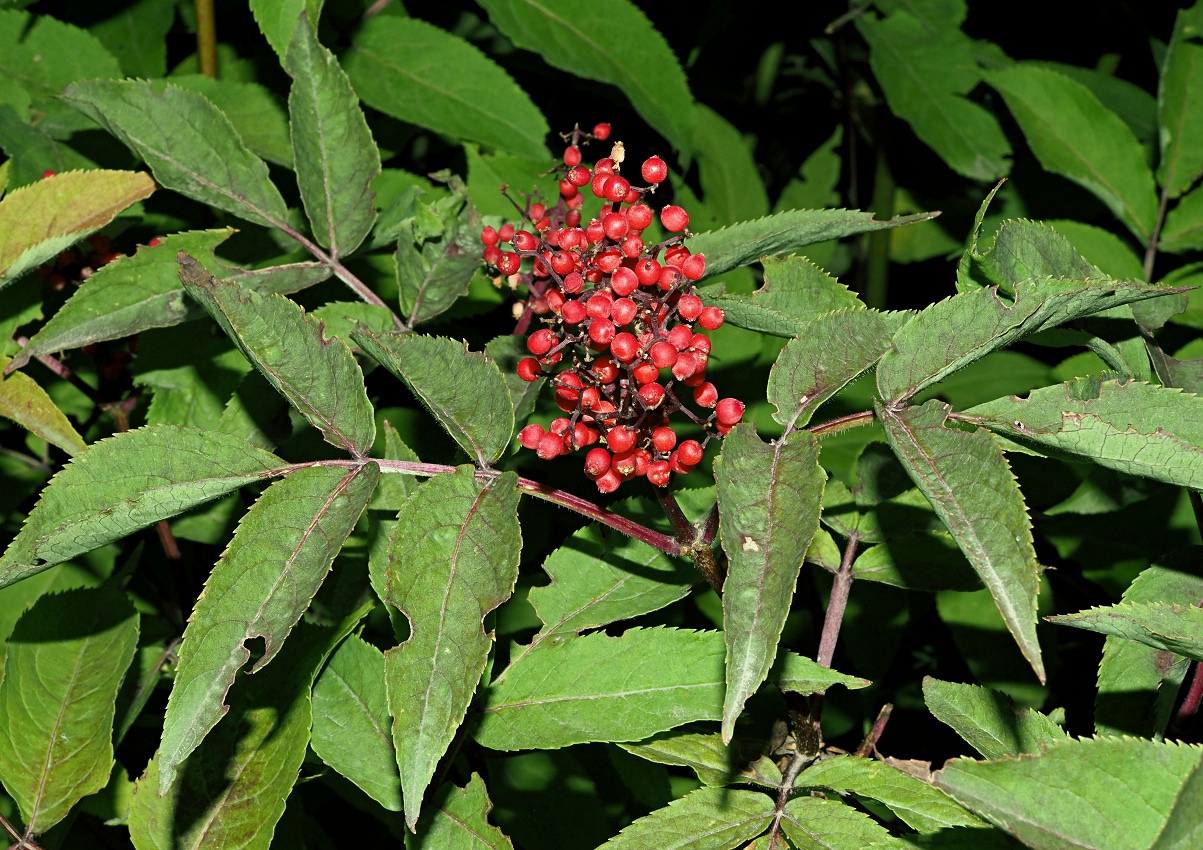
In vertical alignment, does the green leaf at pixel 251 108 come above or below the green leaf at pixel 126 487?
above

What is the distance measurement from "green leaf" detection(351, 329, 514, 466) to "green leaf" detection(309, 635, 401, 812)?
45 centimetres

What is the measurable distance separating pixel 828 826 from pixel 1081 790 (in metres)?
0.45

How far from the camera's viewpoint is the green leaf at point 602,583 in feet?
5.45

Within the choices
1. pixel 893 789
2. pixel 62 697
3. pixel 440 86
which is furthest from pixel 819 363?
pixel 440 86

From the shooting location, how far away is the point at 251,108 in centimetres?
243

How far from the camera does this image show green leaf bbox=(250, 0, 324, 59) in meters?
2.02

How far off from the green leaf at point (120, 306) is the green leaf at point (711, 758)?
3.65 ft

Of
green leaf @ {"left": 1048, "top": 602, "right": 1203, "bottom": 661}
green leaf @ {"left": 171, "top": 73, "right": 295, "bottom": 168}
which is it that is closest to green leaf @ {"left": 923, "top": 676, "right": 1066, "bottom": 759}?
green leaf @ {"left": 1048, "top": 602, "right": 1203, "bottom": 661}

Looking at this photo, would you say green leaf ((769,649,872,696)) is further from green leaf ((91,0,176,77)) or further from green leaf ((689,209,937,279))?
green leaf ((91,0,176,77))

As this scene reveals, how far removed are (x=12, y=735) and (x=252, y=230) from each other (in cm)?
112

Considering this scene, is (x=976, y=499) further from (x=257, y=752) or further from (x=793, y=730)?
(x=257, y=752)

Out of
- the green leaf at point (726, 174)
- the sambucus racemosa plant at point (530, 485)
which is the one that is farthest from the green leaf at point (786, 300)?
the green leaf at point (726, 174)

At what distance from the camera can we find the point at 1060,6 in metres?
3.65

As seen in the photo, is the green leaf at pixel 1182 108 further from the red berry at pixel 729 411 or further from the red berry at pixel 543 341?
the red berry at pixel 543 341
